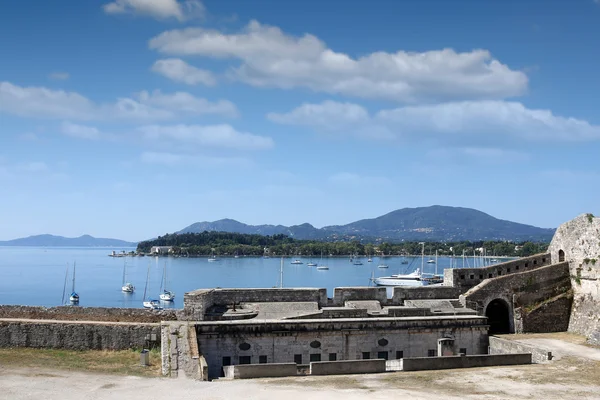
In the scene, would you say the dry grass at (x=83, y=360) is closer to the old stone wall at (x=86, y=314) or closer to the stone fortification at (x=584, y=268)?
the old stone wall at (x=86, y=314)

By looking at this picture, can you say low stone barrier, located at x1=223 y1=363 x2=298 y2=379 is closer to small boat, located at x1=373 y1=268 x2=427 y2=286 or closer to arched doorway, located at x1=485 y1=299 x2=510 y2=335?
arched doorway, located at x1=485 y1=299 x2=510 y2=335

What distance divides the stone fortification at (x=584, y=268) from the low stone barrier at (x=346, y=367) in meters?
13.5

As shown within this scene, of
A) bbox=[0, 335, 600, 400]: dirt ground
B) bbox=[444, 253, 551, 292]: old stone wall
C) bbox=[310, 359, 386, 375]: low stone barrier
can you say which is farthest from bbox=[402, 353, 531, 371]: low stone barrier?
bbox=[444, 253, 551, 292]: old stone wall

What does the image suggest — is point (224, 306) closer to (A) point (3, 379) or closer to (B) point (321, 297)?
(B) point (321, 297)

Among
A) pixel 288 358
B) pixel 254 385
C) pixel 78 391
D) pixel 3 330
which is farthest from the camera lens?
pixel 288 358

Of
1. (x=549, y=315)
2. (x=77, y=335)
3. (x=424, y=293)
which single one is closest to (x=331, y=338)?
(x=424, y=293)

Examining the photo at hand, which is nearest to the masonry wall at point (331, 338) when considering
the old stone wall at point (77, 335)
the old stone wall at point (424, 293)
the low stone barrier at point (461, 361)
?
the old stone wall at point (77, 335)

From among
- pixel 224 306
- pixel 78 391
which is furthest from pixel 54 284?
pixel 78 391

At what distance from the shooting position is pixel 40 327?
26.6 meters

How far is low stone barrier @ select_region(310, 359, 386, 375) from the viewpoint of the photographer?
77.7ft

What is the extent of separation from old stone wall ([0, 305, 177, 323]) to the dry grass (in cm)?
313

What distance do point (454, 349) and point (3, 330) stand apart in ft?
67.7

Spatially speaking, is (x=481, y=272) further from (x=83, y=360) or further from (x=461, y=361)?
(x=83, y=360)

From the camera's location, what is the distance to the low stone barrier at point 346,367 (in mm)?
23688
